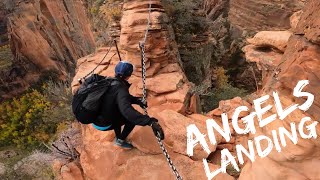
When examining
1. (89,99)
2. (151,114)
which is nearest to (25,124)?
(151,114)

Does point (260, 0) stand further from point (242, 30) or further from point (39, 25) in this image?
point (39, 25)

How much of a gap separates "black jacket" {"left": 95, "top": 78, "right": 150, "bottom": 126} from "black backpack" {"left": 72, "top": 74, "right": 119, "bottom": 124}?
76mm

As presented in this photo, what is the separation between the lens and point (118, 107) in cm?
425

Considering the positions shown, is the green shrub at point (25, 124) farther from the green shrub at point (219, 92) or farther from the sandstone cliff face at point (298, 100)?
the sandstone cliff face at point (298, 100)

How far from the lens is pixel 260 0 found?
20016 millimetres

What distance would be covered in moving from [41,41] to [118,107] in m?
20.7

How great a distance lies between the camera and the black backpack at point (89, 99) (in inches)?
162

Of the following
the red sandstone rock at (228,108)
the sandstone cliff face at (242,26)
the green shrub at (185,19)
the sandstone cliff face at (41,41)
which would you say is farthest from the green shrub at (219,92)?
the sandstone cliff face at (41,41)

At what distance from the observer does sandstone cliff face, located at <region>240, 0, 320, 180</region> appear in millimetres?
3627

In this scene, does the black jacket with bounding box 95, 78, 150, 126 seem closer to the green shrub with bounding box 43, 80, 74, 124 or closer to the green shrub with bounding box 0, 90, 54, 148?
the green shrub with bounding box 43, 80, 74, 124

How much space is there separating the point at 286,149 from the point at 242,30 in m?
17.7

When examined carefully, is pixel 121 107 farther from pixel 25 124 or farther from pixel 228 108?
pixel 25 124

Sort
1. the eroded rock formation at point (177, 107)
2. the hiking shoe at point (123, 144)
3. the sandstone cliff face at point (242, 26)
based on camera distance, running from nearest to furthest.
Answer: the eroded rock formation at point (177, 107) < the hiking shoe at point (123, 144) < the sandstone cliff face at point (242, 26)

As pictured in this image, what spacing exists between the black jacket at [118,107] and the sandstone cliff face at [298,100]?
5.18 feet
